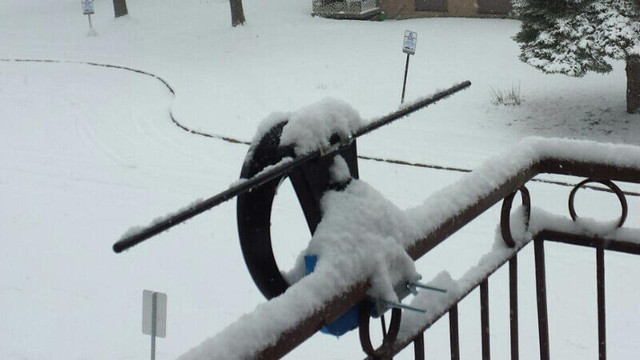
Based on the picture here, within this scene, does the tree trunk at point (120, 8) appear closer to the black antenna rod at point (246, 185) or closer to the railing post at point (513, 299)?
the railing post at point (513, 299)

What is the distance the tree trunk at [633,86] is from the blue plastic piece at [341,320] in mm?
16715

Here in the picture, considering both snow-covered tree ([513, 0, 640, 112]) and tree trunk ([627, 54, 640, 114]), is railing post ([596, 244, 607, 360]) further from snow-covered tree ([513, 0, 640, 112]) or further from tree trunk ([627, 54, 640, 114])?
tree trunk ([627, 54, 640, 114])

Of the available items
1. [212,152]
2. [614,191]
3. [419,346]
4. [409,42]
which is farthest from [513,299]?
[409,42]

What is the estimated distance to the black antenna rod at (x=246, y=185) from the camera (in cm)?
121

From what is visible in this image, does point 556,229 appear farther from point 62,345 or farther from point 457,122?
point 457,122

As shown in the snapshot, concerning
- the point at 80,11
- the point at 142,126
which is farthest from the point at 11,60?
the point at 142,126

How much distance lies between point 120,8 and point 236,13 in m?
4.92

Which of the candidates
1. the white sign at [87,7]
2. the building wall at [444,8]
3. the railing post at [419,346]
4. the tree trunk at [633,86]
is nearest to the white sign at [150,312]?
the railing post at [419,346]

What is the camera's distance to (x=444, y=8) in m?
29.1

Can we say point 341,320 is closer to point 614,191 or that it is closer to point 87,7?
point 614,191

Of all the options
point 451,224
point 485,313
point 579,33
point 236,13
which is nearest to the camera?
point 451,224

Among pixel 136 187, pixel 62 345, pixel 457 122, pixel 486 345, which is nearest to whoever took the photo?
pixel 486 345

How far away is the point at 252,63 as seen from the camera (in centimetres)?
2389

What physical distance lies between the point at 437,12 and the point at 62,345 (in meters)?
22.4
